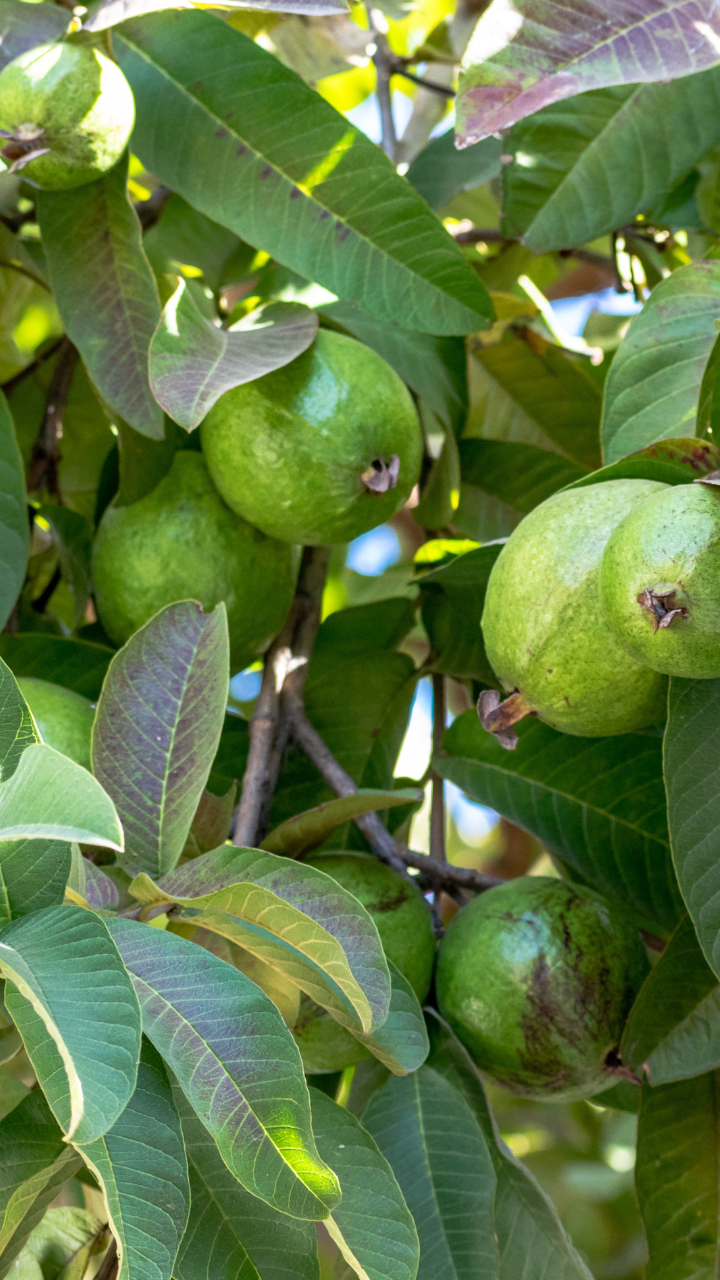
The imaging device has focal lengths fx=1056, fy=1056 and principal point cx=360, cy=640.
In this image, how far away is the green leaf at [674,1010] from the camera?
0.80 meters

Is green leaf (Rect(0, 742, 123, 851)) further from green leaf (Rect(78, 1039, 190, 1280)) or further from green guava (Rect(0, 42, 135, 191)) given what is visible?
green guava (Rect(0, 42, 135, 191))

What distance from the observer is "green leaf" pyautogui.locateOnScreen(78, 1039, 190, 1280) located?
520 mm

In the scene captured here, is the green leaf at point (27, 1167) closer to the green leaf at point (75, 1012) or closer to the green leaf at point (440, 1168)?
the green leaf at point (75, 1012)

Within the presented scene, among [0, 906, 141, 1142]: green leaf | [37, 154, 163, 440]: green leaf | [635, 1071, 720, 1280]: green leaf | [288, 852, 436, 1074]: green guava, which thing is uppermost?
[37, 154, 163, 440]: green leaf

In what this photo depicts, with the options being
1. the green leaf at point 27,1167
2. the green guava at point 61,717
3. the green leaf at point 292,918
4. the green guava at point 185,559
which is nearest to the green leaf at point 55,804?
the green leaf at point 292,918

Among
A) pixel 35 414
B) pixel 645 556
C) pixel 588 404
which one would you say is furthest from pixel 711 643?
pixel 35 414

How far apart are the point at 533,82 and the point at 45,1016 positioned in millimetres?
659

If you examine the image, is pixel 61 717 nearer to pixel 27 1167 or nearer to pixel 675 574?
pixel 27 1167

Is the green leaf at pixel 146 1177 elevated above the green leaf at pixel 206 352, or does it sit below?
below

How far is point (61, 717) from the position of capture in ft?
2.92

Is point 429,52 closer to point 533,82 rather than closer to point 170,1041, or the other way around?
point 533,82

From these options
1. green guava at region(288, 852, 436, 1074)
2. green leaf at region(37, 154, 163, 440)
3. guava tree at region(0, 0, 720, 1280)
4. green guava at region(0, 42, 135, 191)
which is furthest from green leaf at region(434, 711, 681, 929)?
green guava at region(0, 42, 135, 191)

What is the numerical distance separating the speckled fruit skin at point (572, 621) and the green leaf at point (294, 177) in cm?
31

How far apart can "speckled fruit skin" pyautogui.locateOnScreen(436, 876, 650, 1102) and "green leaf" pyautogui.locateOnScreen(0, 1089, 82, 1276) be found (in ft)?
1.11
